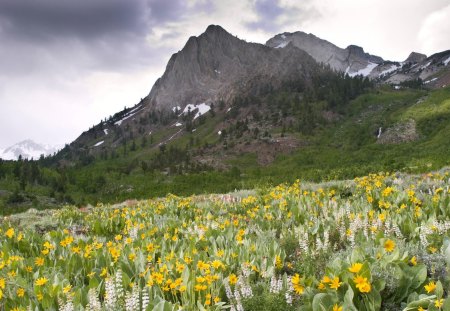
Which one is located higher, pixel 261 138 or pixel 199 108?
pixel 199 108

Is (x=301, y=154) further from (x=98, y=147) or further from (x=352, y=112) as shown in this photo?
(x=98, y=147)

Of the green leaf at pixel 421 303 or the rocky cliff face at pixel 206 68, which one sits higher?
the rocky cliff face at pixel 206 68

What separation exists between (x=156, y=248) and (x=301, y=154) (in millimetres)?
74302

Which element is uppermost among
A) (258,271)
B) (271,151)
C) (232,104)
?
(232,104)

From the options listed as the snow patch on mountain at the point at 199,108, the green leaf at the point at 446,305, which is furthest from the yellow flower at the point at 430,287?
the snow patch on mountain at the point at 199,108

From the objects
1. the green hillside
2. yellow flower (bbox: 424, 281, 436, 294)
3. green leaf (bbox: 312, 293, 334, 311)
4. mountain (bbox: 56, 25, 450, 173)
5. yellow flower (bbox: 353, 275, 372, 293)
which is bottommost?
green leaf (bbox: 312, 293, 334, 311)

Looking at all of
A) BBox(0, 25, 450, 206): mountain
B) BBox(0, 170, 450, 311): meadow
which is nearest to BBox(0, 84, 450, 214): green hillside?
Answer: BBox(0, 25, 450, 206): mountain

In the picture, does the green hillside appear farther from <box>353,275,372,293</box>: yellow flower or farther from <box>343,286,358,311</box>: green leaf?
<box>353,275,372,293</box>: yellow flower

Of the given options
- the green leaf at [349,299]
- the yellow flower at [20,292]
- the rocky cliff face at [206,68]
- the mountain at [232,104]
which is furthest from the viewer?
the rocky cliff face at [206,68]

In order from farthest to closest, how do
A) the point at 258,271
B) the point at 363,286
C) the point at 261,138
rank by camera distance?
the point at 261,138 → the point at 258,271 → the point at 363,286

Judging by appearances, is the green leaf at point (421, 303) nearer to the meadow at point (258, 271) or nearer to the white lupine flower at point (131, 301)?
the meadow at point (258, 271)

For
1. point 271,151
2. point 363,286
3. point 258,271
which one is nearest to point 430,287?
point 363,286

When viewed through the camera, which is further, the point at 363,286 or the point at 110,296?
the point at 110,296

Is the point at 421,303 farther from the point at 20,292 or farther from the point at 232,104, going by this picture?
the point at 232,104
